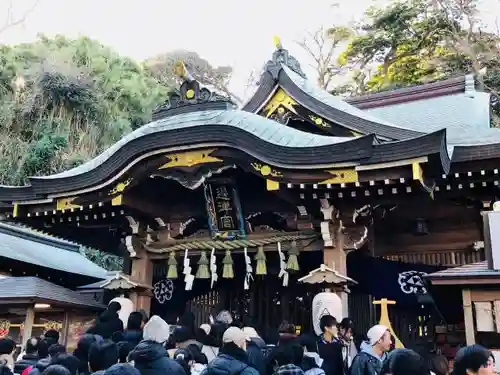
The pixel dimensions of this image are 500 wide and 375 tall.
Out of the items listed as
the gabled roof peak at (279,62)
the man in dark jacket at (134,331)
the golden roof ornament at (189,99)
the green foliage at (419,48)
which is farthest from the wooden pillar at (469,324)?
the green foliage at (419,48)

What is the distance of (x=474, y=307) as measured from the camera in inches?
213

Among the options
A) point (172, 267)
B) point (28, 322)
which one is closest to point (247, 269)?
point (172, 267)

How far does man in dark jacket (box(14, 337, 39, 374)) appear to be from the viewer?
184 inches

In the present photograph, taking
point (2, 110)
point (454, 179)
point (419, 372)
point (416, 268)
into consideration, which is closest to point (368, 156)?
point (454, 179)

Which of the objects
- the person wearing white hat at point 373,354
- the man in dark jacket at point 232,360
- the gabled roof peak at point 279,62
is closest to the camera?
the man in dark jacket at point 232,360

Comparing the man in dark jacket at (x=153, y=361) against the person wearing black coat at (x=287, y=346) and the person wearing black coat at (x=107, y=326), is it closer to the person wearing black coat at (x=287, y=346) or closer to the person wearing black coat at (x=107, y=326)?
the person wearing black coat at (x=287, y=346)

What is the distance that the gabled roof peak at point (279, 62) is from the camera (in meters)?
10.4

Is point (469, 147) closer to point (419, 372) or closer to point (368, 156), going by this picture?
point (368, 156)

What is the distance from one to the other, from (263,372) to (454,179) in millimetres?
4138

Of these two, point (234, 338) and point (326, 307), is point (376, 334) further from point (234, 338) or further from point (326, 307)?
point (326, 307)

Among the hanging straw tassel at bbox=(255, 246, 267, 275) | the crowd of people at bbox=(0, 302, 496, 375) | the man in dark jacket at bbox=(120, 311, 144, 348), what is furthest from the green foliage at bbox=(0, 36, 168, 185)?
the man in dark jacket at bbox=(120, 311, 144, 348)

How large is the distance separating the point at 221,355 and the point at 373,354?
162 centimetres

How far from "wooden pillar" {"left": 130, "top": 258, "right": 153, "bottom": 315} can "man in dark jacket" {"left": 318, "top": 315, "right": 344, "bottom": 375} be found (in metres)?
4.22

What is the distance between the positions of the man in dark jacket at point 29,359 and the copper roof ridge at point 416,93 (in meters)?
10.7
